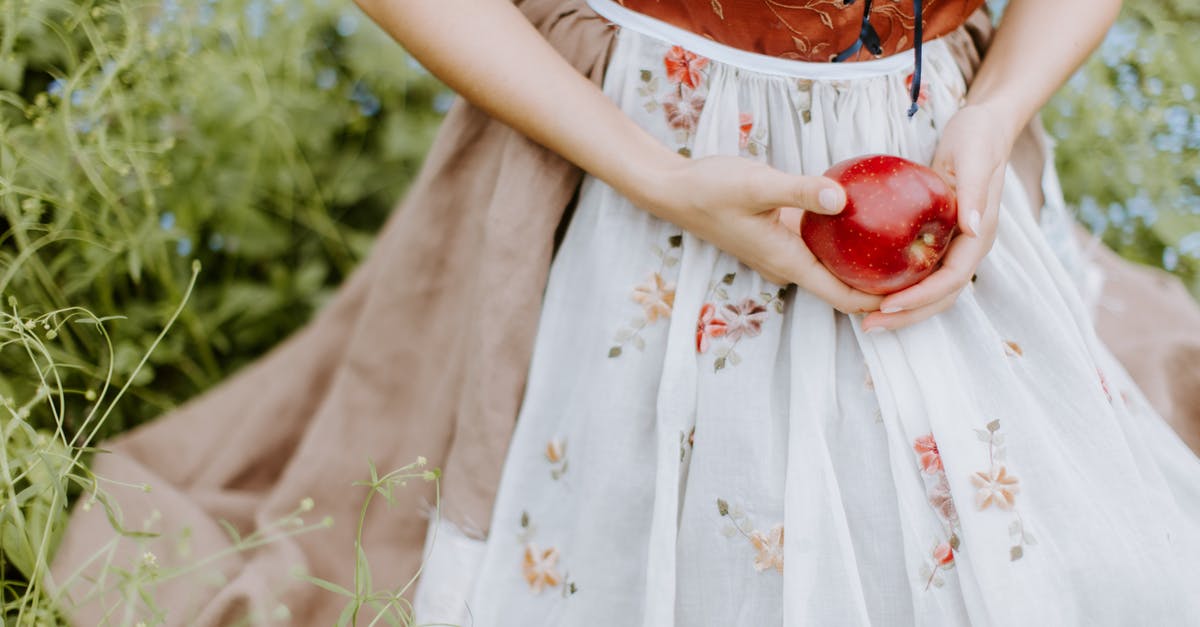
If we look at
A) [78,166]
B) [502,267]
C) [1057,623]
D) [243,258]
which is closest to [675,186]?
[502,267]

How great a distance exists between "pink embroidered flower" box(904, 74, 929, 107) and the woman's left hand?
5 centimetres

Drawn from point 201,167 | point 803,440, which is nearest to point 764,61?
point 803,440

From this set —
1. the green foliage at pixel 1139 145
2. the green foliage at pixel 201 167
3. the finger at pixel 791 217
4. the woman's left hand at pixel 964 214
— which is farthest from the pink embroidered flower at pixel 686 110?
the green foliage at pixel 1139 145

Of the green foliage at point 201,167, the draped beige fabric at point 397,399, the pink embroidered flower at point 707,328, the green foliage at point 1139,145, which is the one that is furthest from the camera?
the green foliage at point 1139,145

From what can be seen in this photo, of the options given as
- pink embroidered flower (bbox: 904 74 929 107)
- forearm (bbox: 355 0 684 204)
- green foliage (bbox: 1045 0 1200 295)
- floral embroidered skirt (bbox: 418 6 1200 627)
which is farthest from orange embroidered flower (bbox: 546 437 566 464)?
green foliage (bbox: 1045 0 1200 295)

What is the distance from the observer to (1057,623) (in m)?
0.72

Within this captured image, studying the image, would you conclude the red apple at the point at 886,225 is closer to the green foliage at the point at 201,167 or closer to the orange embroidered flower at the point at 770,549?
the orange embroidered flower at the point at 770,549

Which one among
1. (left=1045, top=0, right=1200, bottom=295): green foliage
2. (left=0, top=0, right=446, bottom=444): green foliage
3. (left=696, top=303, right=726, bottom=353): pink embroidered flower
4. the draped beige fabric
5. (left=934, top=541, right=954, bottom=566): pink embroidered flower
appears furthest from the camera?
(left=1045, top=0, right=1200, bottom=295): green foliage

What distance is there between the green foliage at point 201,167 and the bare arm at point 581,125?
46 centimetres

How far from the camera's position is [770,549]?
784 mm

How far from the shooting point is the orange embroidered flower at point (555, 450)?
93cm

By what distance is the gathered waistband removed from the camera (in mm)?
887

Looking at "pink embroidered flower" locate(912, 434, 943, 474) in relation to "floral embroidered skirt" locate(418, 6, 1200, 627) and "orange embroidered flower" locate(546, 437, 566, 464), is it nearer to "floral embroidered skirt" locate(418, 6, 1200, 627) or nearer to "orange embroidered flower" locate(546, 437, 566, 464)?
"floral embroidered skirt" locate(418, 6, 1200, 627)

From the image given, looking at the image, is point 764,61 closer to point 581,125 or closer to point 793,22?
point 793,22
